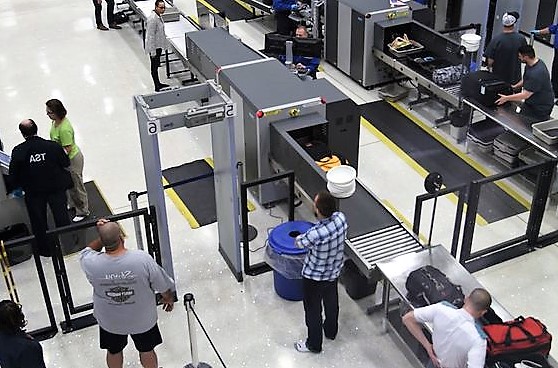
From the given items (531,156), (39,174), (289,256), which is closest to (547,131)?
(531,156)

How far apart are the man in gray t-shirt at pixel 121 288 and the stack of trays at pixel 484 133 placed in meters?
4.95

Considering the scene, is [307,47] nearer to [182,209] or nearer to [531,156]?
[182,209]

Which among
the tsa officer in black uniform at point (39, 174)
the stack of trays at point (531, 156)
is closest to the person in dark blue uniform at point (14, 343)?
the tsa officer in black uniform at point (39, 174)

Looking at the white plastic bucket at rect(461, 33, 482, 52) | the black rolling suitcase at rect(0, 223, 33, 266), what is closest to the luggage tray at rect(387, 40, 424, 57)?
the white plastic bucket at rect(461, 33, 482, 52)

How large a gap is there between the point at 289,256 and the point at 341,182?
781 mm

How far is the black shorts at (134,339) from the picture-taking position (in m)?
5.10

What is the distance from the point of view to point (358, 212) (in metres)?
6.36

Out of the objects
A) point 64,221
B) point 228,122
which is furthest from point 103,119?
point 228,122

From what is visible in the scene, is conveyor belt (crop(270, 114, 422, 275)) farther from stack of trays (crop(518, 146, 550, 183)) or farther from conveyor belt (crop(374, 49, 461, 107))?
conveyor belt (crop(374, 49, 461, 107))

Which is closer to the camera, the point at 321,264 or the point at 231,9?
the point at 321,264

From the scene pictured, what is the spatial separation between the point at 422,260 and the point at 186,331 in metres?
2.14

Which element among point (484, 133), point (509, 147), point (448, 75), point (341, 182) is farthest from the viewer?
point (448, 75)

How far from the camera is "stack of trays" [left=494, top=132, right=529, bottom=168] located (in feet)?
26.5

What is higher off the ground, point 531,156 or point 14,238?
point 531,156
